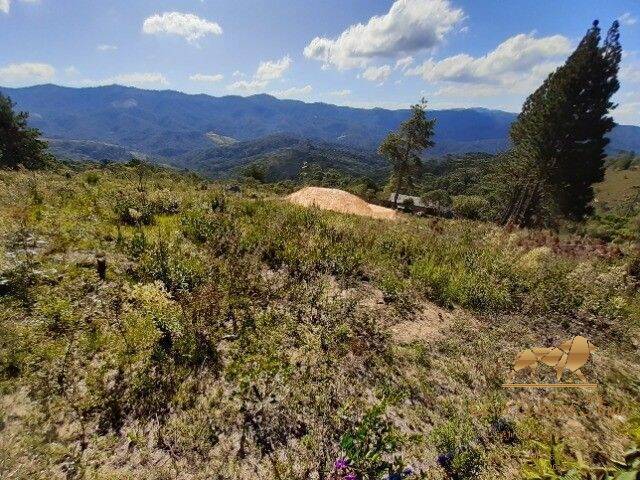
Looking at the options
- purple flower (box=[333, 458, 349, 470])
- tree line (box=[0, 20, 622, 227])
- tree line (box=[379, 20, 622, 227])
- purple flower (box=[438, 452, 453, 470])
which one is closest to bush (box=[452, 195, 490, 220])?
tree line (box=[0, 20, 622, 227])

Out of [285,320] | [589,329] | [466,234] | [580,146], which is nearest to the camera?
[285,320]

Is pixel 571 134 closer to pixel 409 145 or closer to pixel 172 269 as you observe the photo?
pixel 409 145

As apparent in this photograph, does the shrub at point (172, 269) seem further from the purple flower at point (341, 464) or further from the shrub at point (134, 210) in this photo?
the purple flower at point (341, 464)

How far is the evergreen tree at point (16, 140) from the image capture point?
165 ft

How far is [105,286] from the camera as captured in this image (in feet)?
19.7

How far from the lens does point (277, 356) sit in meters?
5.13

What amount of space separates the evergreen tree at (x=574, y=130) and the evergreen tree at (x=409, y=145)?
44.4ft

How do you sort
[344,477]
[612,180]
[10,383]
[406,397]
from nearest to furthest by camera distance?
[344,477] < [10,383] < [406,397] < [612,180]

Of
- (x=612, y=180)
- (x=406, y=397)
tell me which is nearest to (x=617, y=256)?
(x=406, y=397)

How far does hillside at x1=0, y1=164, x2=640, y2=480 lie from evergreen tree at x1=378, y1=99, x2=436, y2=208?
37745 millimetres

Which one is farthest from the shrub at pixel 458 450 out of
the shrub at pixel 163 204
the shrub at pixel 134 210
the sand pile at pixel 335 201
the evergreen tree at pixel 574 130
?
the evergreen tree at pixel 574 130

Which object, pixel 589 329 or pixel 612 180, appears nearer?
pixel 589 329

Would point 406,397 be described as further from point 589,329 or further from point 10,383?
point 589,329

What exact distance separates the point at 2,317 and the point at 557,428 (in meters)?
7.27
